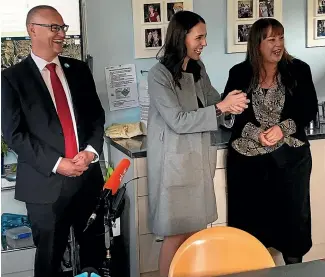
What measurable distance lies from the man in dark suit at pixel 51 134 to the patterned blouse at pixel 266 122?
64cm

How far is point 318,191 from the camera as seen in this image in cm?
268

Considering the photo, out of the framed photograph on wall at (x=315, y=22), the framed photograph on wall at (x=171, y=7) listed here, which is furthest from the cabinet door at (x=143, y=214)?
the framed photograph on wall at (x=315, y=22)

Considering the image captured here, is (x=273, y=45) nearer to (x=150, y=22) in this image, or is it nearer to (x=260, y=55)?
(x=260, y=55)

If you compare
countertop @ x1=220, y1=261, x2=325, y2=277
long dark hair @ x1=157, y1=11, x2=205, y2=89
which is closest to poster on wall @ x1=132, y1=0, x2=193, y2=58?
long dark hair @ x1=157, y1=11, x2=205, y2=89

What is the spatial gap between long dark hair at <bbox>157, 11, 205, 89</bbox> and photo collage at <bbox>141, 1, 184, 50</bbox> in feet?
2.28

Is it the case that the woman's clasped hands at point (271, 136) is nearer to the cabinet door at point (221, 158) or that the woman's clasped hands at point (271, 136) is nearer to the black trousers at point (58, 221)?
the cabinet door at point (221, 158)

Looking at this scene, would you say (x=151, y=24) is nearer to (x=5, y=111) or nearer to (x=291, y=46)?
(x=291, y=46)

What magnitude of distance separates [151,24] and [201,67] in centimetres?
65

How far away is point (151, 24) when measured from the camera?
2.72m

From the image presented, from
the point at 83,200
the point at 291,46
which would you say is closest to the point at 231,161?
the point at 83,200

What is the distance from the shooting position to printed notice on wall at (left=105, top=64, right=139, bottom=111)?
2700 mm

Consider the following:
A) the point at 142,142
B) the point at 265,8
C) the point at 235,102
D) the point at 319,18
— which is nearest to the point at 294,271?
the point at 235,102

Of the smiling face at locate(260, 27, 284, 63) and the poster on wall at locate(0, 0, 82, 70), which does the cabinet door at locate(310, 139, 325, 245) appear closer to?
the smiling face at locate(260, 27, 284, 63)

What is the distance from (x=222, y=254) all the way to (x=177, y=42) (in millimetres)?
905
